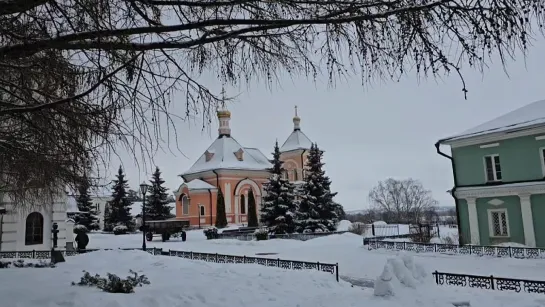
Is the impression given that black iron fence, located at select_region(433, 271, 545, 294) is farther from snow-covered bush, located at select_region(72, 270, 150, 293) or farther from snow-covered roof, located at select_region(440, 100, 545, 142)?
snow-covered roof, located at select_region(440, 100, 545, 142)

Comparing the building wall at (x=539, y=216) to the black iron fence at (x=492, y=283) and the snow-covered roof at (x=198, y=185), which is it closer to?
the black iron fence at (x=492, y=283)

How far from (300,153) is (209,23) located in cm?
4799

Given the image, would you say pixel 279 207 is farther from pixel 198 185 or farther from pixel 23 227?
pixel 23 227

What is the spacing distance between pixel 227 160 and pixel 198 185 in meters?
4.36

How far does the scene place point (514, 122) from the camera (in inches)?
829

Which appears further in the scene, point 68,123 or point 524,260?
point 524,260

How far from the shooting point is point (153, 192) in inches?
1861

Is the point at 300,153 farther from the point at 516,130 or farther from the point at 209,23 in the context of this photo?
the point at 209,23

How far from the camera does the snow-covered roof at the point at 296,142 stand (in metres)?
52.3

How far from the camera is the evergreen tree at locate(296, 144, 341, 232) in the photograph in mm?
35875

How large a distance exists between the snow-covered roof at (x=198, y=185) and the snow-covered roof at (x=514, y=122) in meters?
27.6

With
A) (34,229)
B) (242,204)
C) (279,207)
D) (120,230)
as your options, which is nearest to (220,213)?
(242,204)

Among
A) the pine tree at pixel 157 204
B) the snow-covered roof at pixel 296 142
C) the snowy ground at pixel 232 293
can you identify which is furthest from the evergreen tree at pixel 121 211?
the snowy ground at pixel 232 293

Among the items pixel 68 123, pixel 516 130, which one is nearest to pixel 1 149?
pixel 68 123
